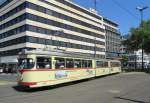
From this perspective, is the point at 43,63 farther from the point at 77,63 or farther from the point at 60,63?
the point at 77,63

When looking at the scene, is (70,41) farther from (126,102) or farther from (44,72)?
(126,102)

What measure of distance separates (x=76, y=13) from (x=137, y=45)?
31.0 metres

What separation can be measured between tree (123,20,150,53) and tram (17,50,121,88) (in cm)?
3271

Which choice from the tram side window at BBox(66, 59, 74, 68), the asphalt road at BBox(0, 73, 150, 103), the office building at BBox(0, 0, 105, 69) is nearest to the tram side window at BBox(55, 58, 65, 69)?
the tram side window at BBox(66, 59, 74, 68)

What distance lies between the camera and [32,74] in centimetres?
1820

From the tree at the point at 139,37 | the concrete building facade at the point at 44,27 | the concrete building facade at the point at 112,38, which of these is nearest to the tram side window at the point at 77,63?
the tree at the point at 139,37

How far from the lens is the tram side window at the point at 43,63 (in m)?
18.8

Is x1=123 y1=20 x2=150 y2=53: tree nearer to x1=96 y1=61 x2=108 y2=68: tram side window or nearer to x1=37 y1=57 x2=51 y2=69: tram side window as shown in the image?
x1=96 y1=61 x2=108 y2=68: tram side window

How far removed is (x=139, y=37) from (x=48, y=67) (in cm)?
4094

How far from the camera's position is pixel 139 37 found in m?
57.5

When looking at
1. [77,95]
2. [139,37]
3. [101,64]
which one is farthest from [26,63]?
[139,37]

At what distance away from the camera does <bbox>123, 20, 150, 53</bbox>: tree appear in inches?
2224

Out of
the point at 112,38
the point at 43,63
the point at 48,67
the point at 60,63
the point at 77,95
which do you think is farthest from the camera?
the point at 112,38

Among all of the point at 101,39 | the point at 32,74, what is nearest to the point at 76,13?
the point at 101,39
